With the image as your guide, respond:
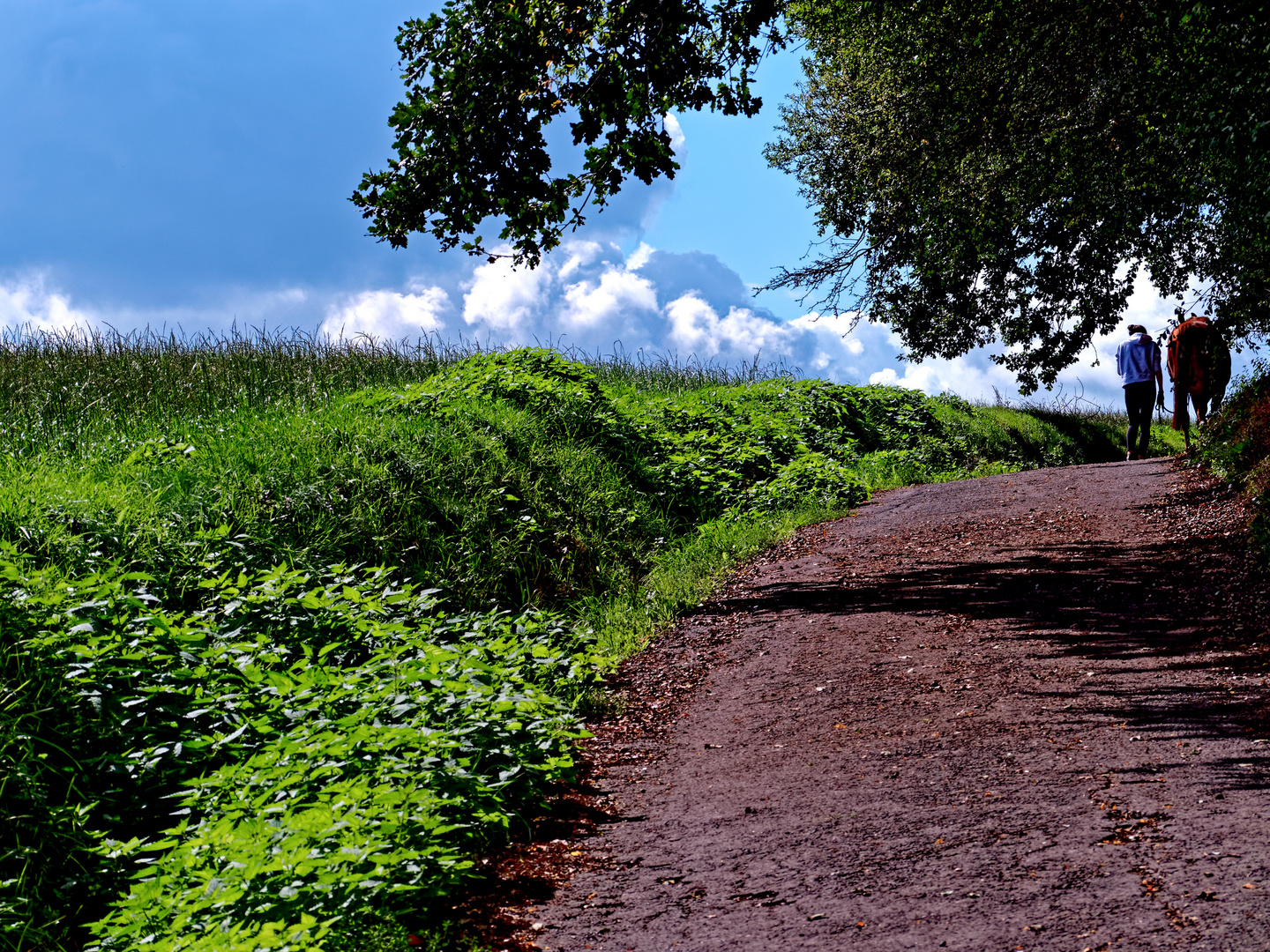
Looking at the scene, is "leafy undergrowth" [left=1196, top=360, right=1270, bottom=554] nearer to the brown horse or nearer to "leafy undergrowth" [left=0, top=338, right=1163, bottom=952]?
the brown horse

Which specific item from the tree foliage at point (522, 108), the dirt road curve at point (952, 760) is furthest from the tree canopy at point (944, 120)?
the dirt road curve at point (952, 760)

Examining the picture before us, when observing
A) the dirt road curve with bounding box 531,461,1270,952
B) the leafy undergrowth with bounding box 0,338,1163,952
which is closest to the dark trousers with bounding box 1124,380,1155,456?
the leafy undergrowth with bounding box 0,338,1163,952

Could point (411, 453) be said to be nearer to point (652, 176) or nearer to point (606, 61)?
point (652, 176)

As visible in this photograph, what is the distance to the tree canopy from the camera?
33.1 feet

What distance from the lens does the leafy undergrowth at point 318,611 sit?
3857 mm

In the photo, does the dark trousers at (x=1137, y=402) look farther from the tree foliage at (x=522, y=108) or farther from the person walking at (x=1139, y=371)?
the tree foliage at (x=522, y=108)

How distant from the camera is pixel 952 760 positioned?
495 cm

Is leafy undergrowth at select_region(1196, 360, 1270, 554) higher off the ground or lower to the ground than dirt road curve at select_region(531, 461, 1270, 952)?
higher

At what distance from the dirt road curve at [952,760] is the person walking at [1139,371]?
663cm

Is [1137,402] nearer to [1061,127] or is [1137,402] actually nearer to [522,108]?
[1061,127]

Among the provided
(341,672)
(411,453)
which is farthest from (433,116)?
(341,672)

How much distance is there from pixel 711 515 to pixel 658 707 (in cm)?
549

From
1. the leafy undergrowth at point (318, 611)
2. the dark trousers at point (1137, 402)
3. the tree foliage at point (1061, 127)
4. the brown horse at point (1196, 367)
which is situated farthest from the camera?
the dark trousers at point (1137, 402)

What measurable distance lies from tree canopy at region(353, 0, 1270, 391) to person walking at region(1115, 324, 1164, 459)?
2.02 meters
